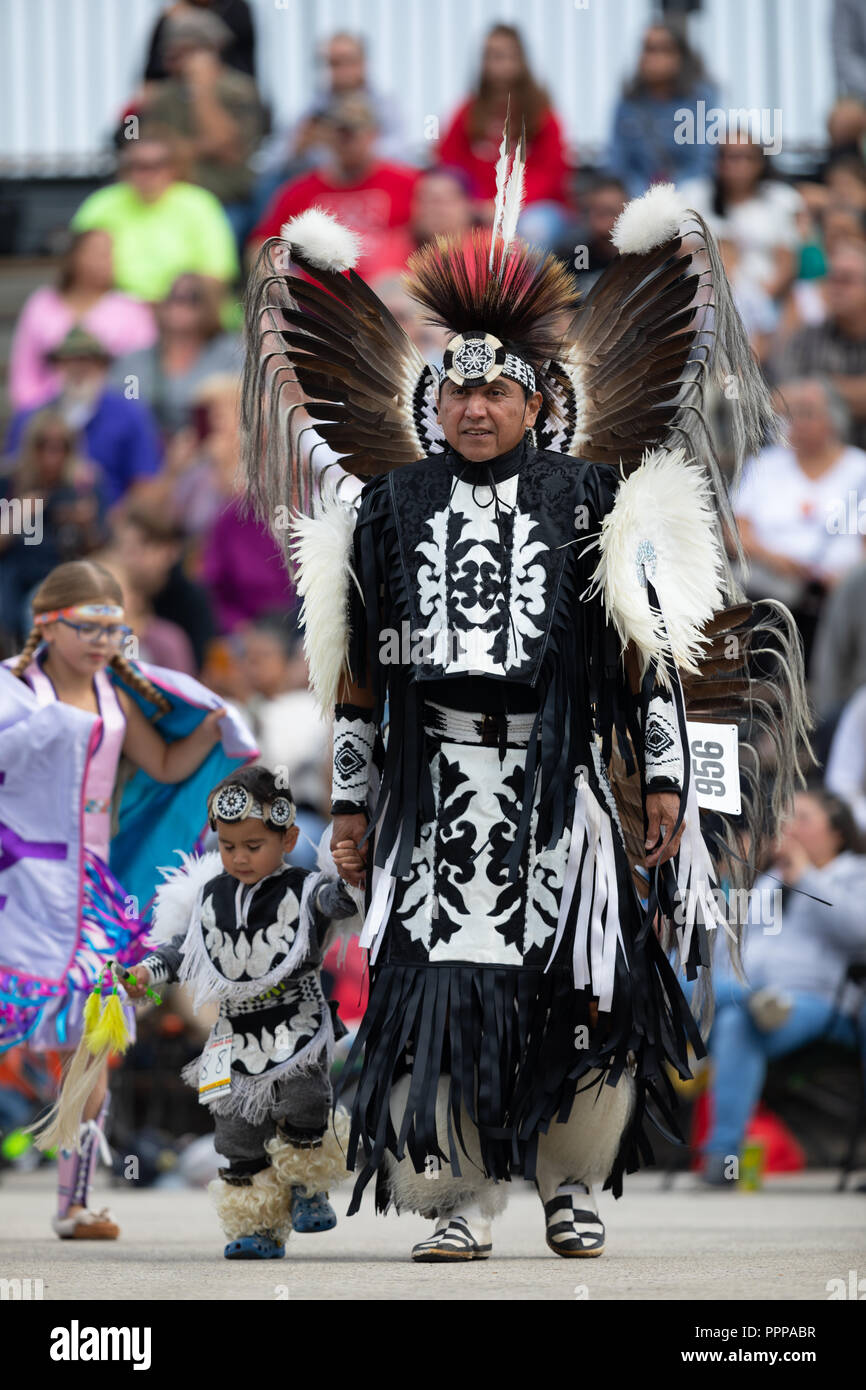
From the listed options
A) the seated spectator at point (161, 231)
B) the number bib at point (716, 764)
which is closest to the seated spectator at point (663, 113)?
the seated spectator at point (161, 231)

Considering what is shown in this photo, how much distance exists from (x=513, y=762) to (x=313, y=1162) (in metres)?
1.13

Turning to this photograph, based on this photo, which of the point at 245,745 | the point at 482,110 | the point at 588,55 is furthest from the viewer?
the point at 588,55

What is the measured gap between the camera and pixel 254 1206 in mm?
5387

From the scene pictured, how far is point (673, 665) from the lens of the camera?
5.20 metres

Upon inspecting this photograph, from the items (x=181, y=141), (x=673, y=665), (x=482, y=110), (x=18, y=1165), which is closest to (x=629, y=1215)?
(x=673, y=665)

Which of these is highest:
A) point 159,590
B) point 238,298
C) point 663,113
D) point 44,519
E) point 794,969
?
point 663,113

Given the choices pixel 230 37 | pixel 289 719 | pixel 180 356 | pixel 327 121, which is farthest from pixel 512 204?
pixel 230 37

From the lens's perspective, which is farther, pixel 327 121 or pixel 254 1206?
pixel 327 121

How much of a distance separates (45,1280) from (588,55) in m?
9.81

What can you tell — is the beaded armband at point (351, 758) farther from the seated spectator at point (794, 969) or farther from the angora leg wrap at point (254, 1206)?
the seated spectator at point (794, 969)

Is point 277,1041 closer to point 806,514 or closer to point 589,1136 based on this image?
A: point 589,1136

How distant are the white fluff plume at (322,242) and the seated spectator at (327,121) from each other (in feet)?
21.8

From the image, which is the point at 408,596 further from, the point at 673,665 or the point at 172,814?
the point at 172,814

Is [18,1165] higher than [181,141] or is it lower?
lower
